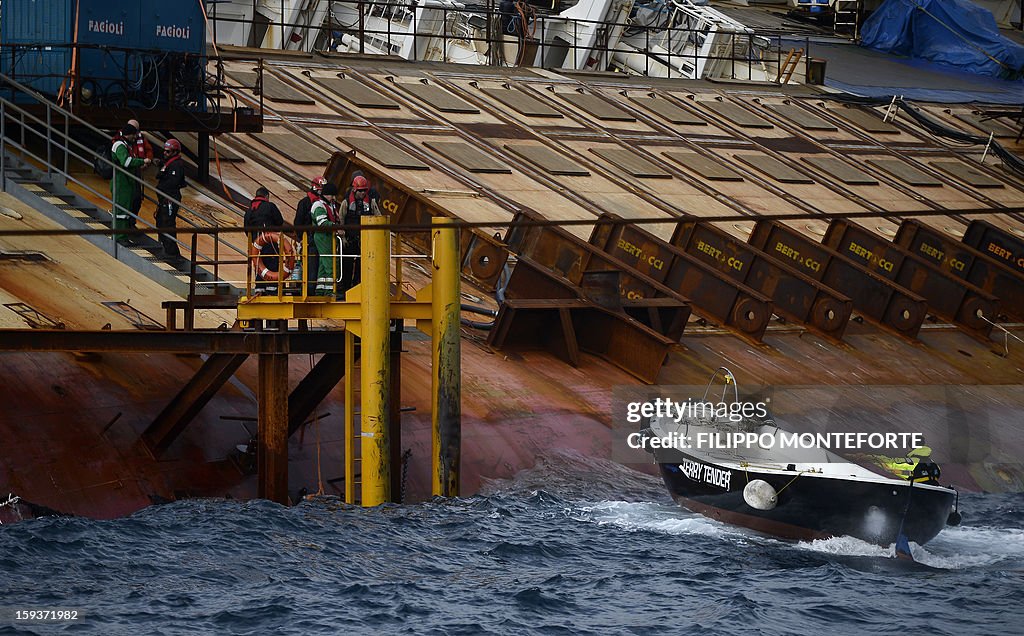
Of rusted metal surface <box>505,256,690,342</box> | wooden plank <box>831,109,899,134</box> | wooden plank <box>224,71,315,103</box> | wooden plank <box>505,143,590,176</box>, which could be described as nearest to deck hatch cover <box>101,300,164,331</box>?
rusted metal surface <box>505,256,690,342</box>

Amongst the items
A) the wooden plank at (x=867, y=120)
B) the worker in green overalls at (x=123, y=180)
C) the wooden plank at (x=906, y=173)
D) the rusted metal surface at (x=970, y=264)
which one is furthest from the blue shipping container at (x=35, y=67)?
the wooden plank at (x=867, y=120)

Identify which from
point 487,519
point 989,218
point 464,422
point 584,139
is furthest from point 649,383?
point 989,218

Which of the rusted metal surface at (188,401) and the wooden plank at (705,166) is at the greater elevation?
the wooden plank at (705,166)

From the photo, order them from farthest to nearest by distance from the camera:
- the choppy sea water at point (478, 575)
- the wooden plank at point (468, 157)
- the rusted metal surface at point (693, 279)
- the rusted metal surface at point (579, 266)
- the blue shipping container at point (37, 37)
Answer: the wooden plank at point (468, 157), the rusted metal surface at point (693, 279), the rusted metal surface at point (579, 266), the blue shipping container at point (37, 37), the choppy sea water at point (478, 575)

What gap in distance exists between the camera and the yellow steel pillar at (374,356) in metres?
18.3

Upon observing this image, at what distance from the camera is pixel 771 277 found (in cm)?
2873

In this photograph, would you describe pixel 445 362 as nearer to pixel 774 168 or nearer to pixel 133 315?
pixel 133 315

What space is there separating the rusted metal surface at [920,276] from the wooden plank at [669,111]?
10169 millimetres

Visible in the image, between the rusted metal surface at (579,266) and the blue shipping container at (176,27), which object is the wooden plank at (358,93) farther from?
the rusted metal surface at (579,266)

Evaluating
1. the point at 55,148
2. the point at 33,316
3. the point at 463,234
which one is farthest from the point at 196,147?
the point at 33,316

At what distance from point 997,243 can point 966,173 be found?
9094 millimetres

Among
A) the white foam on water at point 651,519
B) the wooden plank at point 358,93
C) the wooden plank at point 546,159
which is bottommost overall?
the white foam on water at point 651,519

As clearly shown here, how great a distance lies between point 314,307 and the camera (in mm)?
18641

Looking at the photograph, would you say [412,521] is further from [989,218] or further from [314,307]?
[989,218]
